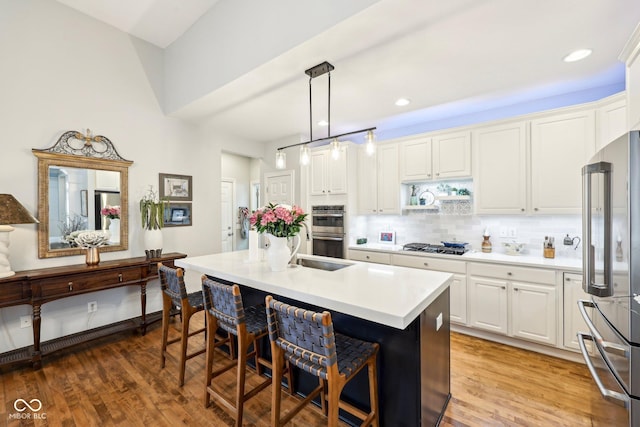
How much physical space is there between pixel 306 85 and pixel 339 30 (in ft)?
3.24

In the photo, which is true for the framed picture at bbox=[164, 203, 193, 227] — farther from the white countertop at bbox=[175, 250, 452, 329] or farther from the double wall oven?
the double wall oven

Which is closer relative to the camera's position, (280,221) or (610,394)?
(610,394)

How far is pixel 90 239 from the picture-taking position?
292cm

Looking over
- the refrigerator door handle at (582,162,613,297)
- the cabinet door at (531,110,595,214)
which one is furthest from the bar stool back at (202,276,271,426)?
the cabinet door at (531,110,595,214)

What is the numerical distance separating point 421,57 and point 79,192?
375 centimetres

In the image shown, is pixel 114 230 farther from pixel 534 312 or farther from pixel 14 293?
pixel 534 312

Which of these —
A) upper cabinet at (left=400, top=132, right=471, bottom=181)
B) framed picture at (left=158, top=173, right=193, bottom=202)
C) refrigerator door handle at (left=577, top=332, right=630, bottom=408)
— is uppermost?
upper cabinet at (left=400, top=132, right=471, bottom=181)

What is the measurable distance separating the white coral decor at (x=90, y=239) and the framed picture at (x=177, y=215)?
83 centimetres

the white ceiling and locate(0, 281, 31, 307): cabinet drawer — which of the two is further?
locate(0, 281, 31, 307): cabinet drawer

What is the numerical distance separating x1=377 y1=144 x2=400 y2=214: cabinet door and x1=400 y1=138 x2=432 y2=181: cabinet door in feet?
0.35

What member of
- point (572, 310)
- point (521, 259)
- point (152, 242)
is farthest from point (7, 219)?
point (572, 310)

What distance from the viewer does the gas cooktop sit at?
3.36 metres

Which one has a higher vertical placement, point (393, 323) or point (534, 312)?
point (393, 323)

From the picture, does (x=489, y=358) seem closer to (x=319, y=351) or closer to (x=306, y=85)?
(x=319, y=351)
